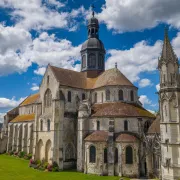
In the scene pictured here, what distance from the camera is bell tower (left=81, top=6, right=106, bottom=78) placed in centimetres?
5807

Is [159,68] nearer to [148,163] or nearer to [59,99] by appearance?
[148,163]

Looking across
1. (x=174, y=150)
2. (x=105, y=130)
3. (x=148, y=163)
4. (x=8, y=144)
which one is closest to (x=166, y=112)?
(x=174, y=150)

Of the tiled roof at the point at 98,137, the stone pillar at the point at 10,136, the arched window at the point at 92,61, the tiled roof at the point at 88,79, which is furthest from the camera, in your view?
the stone pillar at the point at 10,136

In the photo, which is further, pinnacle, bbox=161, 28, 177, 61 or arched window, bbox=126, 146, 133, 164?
arched window, bbox=126, 146, 133, 164

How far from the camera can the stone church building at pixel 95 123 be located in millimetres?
38375

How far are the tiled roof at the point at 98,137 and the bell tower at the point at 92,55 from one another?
19.4m

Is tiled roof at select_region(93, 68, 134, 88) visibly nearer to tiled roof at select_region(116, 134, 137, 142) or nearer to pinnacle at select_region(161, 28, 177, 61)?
tiled roof at select_region(116, 134, 137, 142)

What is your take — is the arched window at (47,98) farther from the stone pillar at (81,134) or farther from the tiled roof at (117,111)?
the tiled roof at (117,111)

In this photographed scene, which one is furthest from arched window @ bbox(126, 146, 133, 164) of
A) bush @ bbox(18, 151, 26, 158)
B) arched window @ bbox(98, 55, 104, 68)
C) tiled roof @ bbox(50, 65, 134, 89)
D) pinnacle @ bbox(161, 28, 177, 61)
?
bush @ bbox(18, 151, 26, 158)

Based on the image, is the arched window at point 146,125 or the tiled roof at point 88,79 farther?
the tiled roof at point 88,79

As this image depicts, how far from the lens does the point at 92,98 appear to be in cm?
5241

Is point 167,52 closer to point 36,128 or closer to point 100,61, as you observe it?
point 100,61

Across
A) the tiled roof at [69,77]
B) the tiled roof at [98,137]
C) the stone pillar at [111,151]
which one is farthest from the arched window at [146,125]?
the tiled roof at [69,77]

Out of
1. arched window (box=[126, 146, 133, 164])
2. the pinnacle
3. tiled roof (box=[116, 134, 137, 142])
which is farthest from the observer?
tiled roof (box=[116, 134, 137, 142])
